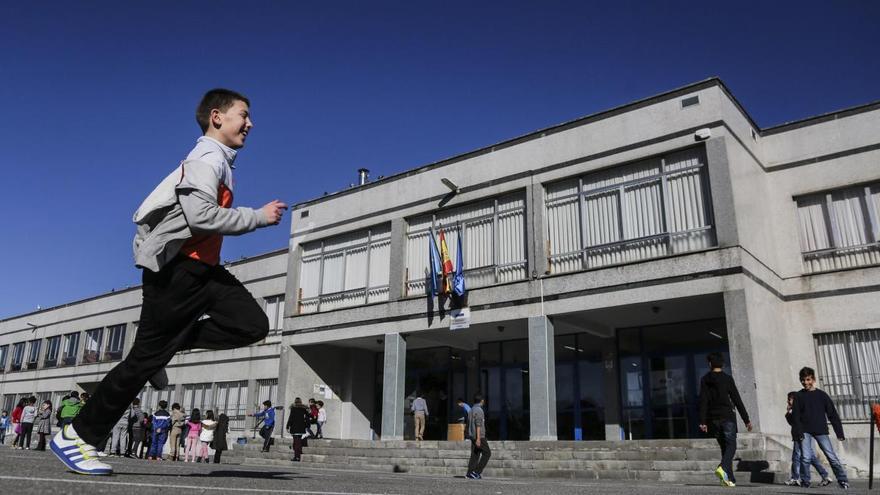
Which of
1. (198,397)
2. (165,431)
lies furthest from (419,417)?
(198,397)

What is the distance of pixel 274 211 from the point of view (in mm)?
4281

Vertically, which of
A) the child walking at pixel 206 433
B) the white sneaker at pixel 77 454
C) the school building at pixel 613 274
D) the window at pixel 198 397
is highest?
the school building at pixel 613 274

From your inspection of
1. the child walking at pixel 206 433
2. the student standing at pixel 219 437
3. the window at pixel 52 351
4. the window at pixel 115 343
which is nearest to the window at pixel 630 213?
the student standing at pixel 219 437

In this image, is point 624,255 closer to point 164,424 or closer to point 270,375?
point 164,424

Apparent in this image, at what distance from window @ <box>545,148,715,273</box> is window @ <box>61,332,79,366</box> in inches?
1335

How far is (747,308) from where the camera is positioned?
15.2 meters

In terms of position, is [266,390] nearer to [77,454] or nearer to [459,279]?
[459,279]

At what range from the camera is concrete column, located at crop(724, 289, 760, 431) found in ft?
47.5

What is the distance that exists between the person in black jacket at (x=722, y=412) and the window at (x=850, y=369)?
8.70 meters

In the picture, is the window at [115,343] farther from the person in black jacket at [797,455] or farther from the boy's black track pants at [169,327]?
the boy's black track pants at [169,327]

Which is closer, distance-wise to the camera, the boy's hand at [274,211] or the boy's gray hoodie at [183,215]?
the boy's gray hoodie at [183,215]

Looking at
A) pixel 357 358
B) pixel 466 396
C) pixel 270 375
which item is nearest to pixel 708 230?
pixel 466 396

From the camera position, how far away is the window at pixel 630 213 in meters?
17.0

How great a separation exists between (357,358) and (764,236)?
15.3m
